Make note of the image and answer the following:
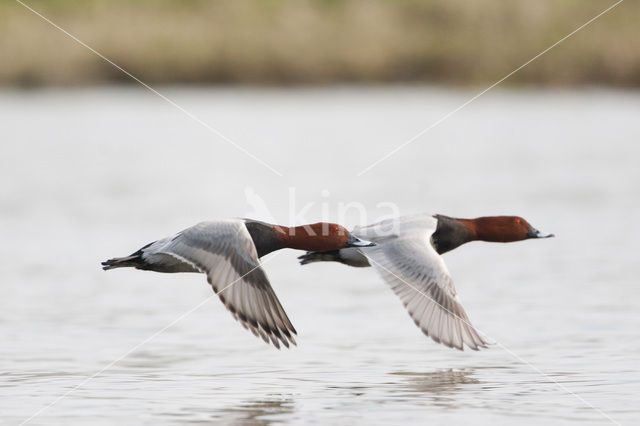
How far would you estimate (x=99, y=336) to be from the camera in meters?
9.37

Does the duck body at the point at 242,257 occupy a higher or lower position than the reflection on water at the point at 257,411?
higher

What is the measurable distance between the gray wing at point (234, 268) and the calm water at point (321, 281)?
383 millimetres

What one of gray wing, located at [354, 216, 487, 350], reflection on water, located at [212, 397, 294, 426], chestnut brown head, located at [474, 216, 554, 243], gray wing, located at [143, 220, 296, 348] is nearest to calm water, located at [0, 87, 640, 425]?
reflection on water, located at [212, 397, 294, 426]

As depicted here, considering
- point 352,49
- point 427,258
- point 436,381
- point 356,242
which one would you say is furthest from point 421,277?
point 352,49

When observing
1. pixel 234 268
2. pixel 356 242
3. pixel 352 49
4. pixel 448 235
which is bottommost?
pixel 234 268

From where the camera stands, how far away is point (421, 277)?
29.2 ft

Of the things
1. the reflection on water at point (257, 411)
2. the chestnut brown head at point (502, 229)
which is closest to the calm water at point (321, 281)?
the reflection on water at point (257, 411)

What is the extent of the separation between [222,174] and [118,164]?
228cm

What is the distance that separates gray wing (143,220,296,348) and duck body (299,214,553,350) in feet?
3.55

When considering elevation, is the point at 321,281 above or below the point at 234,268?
above

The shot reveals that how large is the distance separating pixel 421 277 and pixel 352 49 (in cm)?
2131

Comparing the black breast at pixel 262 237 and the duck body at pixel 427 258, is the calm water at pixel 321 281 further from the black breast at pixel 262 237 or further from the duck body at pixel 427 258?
the black breast at pixel 262 237

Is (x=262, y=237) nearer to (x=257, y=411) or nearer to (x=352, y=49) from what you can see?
(x=257, y=411)

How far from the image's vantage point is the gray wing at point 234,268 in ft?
26.0
